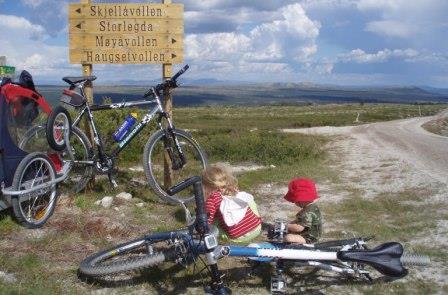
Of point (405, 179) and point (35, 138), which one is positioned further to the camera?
point (405, 179)

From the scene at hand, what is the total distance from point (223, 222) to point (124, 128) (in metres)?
3.36

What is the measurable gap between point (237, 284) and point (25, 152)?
336 centimetres

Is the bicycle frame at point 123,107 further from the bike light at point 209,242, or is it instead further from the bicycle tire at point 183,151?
the bike light at point 209,242

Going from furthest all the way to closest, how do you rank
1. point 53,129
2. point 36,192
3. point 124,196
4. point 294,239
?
1. point 124,196
2. point 53,129
3. point 36,192
4. point 294,239

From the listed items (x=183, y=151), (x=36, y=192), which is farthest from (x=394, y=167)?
(x=36, y=192)

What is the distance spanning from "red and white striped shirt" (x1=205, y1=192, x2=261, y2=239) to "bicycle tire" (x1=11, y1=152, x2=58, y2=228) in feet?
7.68

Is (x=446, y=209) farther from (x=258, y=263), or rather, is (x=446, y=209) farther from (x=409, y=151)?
(x=409, y=151)

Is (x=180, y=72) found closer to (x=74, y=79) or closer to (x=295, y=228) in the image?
(x=74, y=79)

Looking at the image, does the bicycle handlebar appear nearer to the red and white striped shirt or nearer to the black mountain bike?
the black mountain bike

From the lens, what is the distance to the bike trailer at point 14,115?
21.0ft

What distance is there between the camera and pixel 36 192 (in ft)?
21.8

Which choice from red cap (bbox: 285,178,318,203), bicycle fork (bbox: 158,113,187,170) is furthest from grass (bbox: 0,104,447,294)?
red cap (bbox: 285,178,318,203)

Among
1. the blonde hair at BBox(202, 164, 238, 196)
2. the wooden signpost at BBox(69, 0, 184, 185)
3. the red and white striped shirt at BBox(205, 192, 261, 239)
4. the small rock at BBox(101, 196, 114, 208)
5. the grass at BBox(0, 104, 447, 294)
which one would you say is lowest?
the grass at BBox(0, 104, 447, 294)

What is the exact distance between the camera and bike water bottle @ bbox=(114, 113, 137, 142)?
833cm
